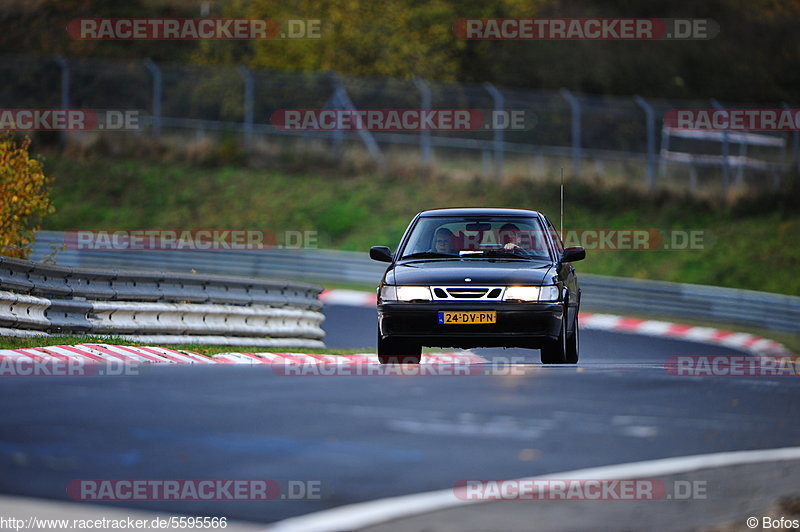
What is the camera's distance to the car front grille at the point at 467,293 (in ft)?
42.8

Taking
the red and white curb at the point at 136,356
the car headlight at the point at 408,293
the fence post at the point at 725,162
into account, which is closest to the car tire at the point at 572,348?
the car headlight at the point at 408,293

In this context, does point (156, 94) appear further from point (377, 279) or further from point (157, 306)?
point (157, 306)

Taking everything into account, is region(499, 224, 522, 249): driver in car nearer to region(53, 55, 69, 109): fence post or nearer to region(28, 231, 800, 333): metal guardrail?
region(28, 231, 800, 333): metal guardrail

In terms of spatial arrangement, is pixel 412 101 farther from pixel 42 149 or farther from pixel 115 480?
pixel 115 480

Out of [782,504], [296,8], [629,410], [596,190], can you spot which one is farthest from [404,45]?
[782,504]

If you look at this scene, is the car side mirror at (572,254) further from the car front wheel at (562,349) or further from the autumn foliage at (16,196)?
the autumn foliage at (16,196)

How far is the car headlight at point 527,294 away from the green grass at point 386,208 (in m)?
22.3

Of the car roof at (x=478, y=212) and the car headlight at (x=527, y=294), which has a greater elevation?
the car roof at (x=478, y=212)

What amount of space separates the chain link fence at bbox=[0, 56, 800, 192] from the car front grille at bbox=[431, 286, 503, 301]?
79.9ft

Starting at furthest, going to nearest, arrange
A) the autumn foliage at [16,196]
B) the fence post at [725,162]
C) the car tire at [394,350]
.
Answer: the fence post at [725,162] → the autumn foliage at [16,196] → the car tire at [394,350]

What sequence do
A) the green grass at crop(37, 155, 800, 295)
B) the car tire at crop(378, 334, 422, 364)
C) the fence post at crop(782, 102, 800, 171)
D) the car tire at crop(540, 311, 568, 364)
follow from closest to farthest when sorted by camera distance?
the car tire at crop(378, 334, 422, 364) → the car tire at crop(540, 311, 568, 364) → the green grass at crop(37, 155, 800, 295) → the fence post at crop(782, 102, 800, 171)

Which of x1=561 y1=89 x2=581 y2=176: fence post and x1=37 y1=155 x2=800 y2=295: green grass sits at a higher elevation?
x1=561 y1=89 x2=581 y2=176: fence post

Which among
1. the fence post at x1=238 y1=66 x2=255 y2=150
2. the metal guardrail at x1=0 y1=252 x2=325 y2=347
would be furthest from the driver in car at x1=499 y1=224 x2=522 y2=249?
the fence post at x1=238 y1=66 x2=255 y2=150

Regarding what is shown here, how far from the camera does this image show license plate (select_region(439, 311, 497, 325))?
42.5ft
